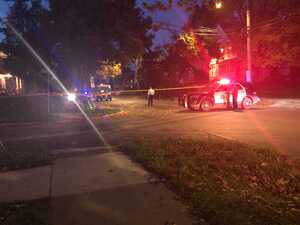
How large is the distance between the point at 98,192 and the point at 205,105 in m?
17.8

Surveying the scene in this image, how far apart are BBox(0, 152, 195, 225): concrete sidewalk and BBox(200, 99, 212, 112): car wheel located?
14.9 m

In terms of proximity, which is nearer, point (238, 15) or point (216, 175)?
point (216, 175)

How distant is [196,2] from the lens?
143ft

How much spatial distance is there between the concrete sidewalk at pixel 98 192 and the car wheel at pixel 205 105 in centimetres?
1489

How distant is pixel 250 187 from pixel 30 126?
13824 mm

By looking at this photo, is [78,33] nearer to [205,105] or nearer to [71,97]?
[71,97]

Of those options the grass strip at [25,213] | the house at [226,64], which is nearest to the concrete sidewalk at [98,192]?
the grass strip at [25,213]

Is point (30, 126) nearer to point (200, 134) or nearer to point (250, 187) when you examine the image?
point (200, 134)

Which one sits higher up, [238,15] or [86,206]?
[238,15]

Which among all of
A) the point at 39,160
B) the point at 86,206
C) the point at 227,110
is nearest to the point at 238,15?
the point at 227,110

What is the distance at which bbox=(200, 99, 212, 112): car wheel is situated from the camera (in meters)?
24.5

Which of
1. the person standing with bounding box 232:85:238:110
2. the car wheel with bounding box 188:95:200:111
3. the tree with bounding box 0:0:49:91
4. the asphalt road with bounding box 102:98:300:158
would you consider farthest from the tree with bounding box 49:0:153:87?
the asphalt road with bounding box 102:98:300:158

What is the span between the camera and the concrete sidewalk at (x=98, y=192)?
587cm

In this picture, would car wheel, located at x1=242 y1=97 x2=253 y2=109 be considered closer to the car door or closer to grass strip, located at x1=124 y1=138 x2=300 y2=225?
the car door
